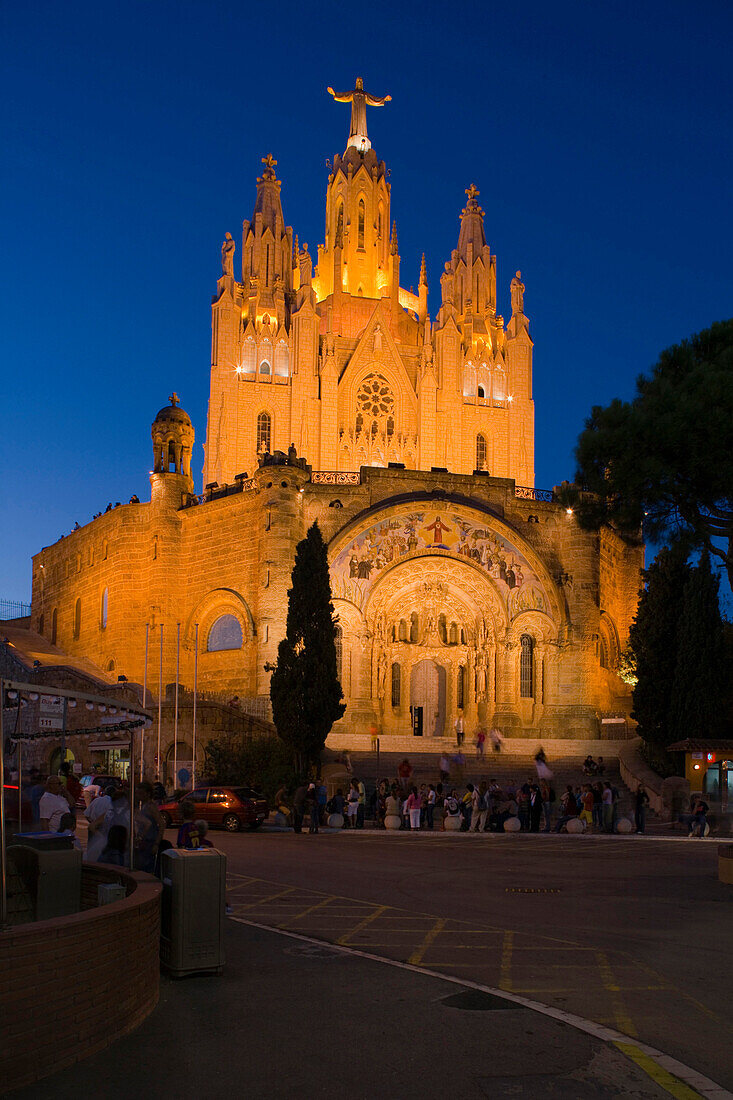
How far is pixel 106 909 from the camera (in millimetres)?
7160

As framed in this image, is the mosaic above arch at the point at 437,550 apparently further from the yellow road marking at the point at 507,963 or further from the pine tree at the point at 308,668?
the yellow road marking at the point at 507,963

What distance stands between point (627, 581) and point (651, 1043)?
3906 cm

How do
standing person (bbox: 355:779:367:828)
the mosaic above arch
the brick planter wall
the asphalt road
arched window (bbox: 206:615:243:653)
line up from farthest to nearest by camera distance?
arched window (bbox: 206:615:243:653) < the mosaic above arch < standing person (bbox: 355:779:367:828) < the asphalt road < the brick planter wall

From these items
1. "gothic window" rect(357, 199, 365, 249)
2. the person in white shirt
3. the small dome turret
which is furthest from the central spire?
the person in white shirt

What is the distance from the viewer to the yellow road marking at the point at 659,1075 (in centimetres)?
627

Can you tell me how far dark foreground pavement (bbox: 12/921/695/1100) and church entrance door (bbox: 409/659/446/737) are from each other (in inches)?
1307

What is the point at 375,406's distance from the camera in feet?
177

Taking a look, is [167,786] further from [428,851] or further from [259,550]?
[428,851]

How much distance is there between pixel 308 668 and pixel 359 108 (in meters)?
41.3

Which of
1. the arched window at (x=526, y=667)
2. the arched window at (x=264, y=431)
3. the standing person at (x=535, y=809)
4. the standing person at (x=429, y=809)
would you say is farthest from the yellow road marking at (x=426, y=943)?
the arched window at (x=264, y=431)

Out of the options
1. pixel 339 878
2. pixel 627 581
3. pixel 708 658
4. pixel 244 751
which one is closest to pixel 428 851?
pixel 339 878

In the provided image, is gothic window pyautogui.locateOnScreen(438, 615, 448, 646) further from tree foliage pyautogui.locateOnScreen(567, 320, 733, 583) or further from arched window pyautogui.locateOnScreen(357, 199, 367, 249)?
arched window pyautogui.locateOnScreen(357, 199, 367, 249)

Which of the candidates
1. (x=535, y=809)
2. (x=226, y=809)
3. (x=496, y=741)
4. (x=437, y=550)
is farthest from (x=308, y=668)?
(x=437, y=550)

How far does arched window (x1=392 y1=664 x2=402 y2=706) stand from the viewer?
41.6 meters
